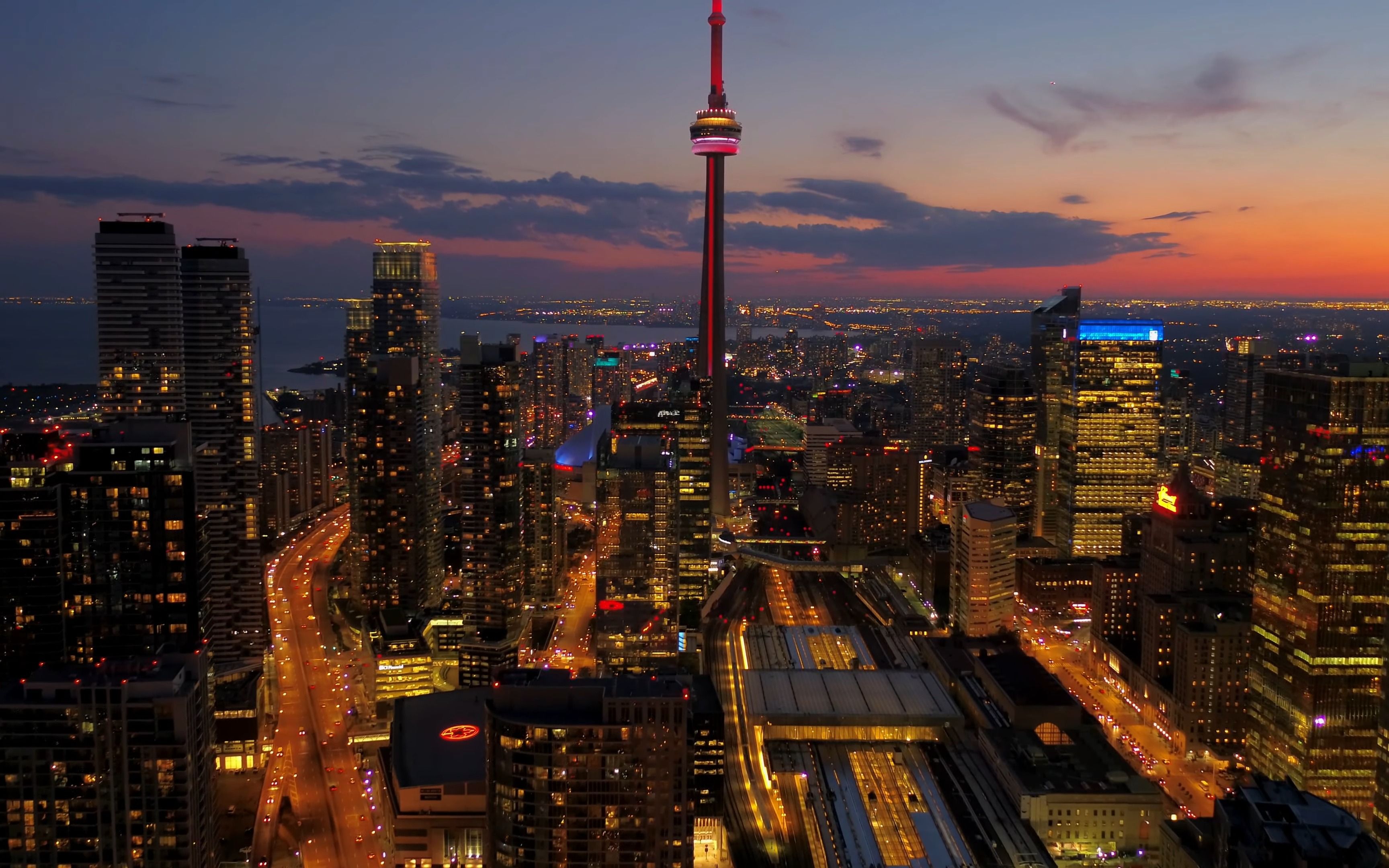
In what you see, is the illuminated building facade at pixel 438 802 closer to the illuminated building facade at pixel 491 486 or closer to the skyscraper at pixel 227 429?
the illuminated building facade at pixel 491 486

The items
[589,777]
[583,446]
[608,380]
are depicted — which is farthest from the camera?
[608,380]

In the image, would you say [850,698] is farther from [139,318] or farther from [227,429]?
[139,318]

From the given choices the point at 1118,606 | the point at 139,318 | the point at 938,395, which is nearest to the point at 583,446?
the point at 938,395

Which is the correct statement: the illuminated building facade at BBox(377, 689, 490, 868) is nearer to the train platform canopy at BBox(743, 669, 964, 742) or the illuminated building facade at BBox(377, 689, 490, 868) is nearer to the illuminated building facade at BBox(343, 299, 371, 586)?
the train platform canopy at BBox(743, 669, 964, 742)

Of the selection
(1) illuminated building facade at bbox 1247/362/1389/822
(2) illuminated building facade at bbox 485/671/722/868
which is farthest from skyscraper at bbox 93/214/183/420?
(1) illuminated building facade at bbox 1247/362/1389/822

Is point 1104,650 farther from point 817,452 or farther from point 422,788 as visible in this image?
point 817,452

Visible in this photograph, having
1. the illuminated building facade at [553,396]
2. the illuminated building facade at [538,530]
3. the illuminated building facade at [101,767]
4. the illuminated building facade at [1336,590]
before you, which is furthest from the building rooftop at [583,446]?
the illuminated building facade at [101,767]

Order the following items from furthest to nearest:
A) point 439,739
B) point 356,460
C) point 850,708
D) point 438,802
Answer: point 356,460 < point 850,708 < point 439,739 < point 438,802

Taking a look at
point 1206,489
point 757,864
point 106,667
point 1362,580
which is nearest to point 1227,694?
point 1362,580
